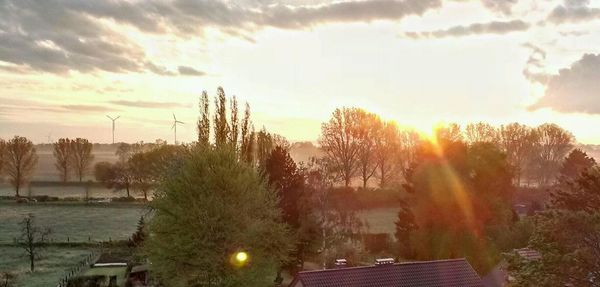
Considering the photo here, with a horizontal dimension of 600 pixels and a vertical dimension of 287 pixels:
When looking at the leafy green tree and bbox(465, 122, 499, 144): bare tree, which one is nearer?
the leafy green tree

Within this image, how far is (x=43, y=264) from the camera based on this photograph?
58.7 m

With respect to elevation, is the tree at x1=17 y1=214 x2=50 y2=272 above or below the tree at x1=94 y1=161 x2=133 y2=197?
below

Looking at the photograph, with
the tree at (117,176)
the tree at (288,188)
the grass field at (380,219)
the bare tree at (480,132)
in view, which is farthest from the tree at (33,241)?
the bare tree at (480,132)

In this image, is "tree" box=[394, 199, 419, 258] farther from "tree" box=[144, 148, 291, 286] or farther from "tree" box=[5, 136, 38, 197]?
"tree" box=[5, 136, 38, 197]

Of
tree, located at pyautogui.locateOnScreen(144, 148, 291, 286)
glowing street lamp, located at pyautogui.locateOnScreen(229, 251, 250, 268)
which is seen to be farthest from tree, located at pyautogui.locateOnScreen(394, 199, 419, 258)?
glowing street lamp, located at pyautogui.locateOnScreen(229, 251, 250, 268)

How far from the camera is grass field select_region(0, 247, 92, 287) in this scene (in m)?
51.1

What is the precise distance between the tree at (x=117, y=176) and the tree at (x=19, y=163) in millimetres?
15950

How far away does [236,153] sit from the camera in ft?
147

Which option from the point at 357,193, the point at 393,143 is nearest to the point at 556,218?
the point at 357,193

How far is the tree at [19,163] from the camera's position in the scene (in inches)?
4624

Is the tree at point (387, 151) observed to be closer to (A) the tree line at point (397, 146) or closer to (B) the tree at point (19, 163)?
(A) the tree line at point (397, 146)

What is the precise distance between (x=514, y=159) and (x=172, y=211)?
10368 centimetres

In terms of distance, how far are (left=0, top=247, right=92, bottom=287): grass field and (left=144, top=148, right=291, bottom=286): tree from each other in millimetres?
16003

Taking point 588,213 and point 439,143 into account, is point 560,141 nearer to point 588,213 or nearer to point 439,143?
point 439,143
